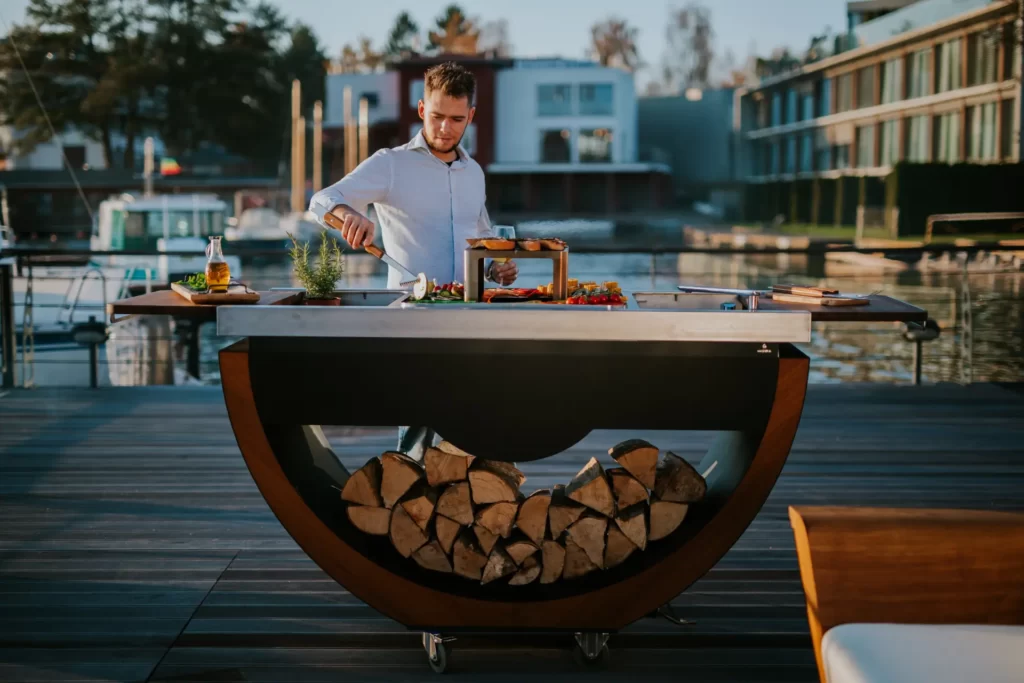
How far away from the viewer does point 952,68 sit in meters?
28.8

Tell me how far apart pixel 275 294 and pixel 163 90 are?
4335cm

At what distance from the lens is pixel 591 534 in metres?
2.43

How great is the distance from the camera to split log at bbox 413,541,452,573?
2.45m

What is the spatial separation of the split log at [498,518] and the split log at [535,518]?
0.03 meters

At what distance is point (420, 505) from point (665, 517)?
21.1 inches

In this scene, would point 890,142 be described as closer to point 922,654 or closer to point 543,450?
point 543,450

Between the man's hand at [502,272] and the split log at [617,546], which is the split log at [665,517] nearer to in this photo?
the split log at [617,546]

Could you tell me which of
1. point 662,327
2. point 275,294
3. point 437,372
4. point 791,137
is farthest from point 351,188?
point 791,137

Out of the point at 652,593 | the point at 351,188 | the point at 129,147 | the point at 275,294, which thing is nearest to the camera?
the point at 652,593

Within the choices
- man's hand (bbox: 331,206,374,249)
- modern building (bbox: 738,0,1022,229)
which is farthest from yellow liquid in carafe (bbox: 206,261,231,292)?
modern building (bbox: 738,0,1022,229)

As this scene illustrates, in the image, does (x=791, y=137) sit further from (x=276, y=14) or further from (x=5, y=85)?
(x=5, y=85)

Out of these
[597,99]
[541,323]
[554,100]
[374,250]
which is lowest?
[541,323]

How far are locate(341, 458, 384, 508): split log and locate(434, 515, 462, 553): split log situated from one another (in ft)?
0.45

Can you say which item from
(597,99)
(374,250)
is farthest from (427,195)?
(597,99)
